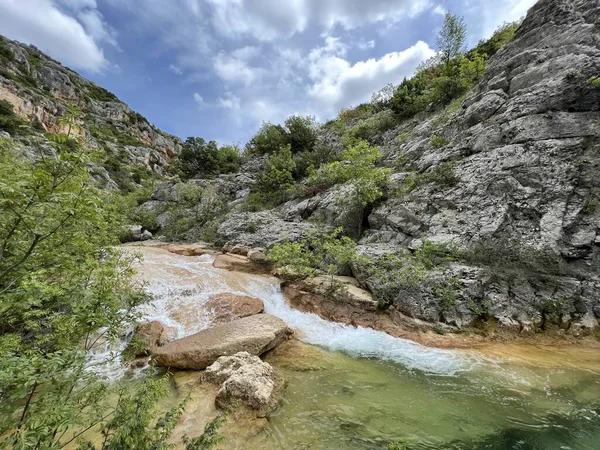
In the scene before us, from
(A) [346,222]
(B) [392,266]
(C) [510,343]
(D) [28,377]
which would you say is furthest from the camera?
(A) [346,222]

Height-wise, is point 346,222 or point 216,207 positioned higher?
point 216,207

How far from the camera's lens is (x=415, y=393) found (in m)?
6.55

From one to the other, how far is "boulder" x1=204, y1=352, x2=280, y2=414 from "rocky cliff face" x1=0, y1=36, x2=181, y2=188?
38990 mm

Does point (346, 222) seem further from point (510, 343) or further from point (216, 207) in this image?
point (216, 207)

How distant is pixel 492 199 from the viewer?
1294cm

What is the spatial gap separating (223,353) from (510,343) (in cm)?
977

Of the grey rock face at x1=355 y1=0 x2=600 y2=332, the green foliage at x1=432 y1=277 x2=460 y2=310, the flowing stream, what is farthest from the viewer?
the green foliage at x1=432 y1=277 x2=460 y2=310

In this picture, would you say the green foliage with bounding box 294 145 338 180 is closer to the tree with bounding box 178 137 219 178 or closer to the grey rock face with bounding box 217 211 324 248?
the grey rock face with bounding box 217 211 324 248

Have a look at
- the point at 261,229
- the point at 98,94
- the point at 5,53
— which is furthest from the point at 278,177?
the point at 98,94

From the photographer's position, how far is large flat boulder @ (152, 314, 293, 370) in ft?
24.3

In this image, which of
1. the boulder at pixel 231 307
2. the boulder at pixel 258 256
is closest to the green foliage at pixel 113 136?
the boulder at pixel 258 256

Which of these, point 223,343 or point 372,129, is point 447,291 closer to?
point 223,343

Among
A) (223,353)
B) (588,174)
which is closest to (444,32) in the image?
(588,174)

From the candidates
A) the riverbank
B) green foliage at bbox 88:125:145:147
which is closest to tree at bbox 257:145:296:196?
the riverbank
